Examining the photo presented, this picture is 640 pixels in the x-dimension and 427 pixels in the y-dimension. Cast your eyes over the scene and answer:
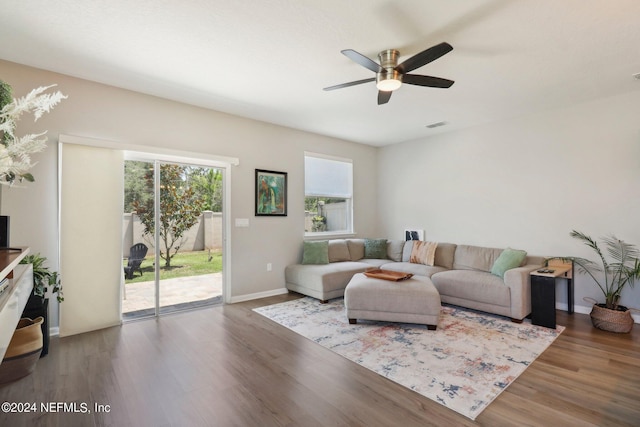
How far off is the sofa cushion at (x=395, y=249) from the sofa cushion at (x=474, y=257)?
3.15 feet

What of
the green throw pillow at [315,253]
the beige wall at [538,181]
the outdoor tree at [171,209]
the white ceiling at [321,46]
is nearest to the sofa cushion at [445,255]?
the beige wall at [538,181]

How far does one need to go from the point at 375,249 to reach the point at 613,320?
3.17 metres

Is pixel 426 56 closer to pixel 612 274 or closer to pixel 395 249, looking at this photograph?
pixel 612 274

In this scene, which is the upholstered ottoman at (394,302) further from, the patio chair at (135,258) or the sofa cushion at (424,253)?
the patio chair at (135,258)

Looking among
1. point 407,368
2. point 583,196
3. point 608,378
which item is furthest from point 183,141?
point 583,196

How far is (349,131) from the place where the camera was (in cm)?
526

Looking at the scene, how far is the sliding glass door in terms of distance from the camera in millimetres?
3697

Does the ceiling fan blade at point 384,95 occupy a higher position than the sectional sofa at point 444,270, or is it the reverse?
the ceiling fan blade at point 384,95

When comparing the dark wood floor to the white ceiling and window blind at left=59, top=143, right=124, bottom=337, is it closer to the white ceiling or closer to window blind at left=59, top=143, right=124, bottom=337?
window blind at left=59, top=143, right=124, bottom=337

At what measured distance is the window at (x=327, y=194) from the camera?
5.41 m

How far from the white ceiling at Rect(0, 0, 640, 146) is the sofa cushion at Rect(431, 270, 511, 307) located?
2272mm

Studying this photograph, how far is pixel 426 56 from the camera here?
2.31 m

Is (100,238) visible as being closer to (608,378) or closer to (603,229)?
(608,378)

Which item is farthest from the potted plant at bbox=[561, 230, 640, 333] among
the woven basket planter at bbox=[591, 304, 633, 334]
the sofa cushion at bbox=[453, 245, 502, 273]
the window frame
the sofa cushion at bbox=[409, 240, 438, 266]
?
the window frame
